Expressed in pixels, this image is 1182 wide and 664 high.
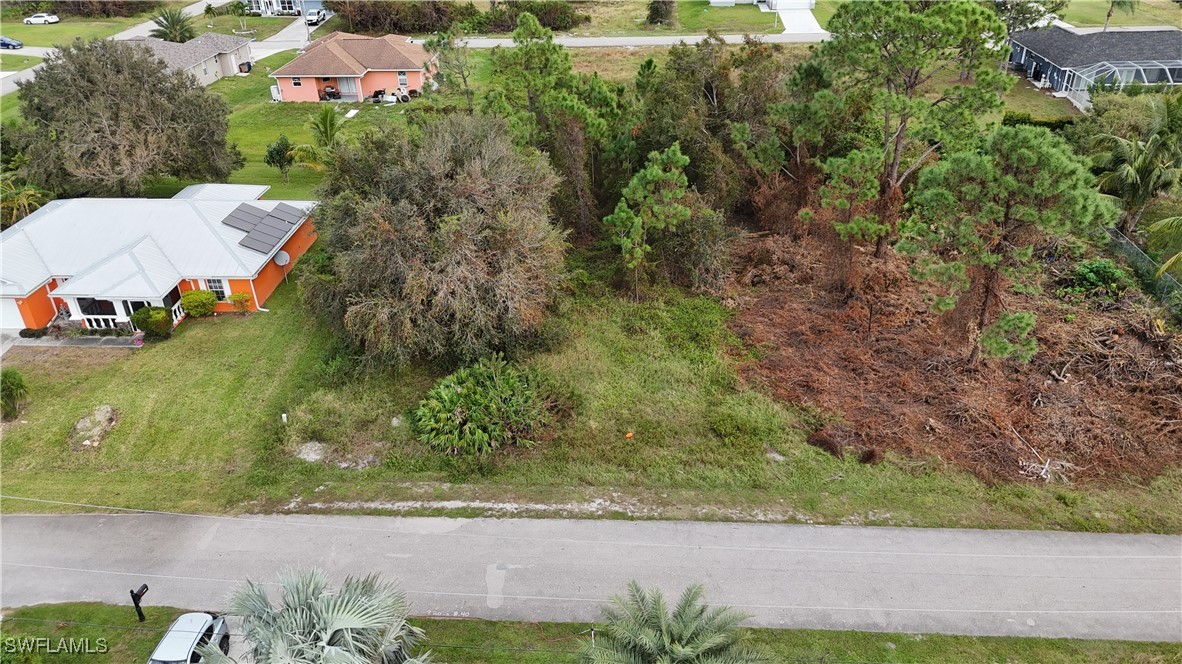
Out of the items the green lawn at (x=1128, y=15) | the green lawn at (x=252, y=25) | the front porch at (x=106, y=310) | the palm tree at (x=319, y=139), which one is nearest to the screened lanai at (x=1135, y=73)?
the green lawn at (x=1128, y=15)

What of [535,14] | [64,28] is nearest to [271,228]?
[535,14]

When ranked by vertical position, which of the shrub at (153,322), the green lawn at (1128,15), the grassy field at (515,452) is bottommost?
the grassy field at (515,452)

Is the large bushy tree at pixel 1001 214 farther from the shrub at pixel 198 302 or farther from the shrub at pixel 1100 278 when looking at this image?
the shrub at pixel 198 302

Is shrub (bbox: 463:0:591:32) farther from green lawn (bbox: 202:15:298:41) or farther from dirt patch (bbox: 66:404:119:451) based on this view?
dirt patch (bbox: 66:404:119:451)

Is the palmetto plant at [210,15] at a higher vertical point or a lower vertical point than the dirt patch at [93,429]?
higher

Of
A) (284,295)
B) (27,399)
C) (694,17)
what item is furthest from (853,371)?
(694,17)

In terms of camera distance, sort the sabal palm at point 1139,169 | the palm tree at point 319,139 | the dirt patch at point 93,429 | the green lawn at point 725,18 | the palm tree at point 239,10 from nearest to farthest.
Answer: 1. the dirt patch at point 93,429
2. the sabal palm at point 1139,169
3. the palm tree at point 319,139
4. the green lawn at point 725,18
5. the palm tree at point 239,10

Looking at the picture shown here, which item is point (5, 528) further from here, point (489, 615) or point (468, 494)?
point (489, 615)

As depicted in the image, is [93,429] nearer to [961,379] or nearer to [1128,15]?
[961,379]
